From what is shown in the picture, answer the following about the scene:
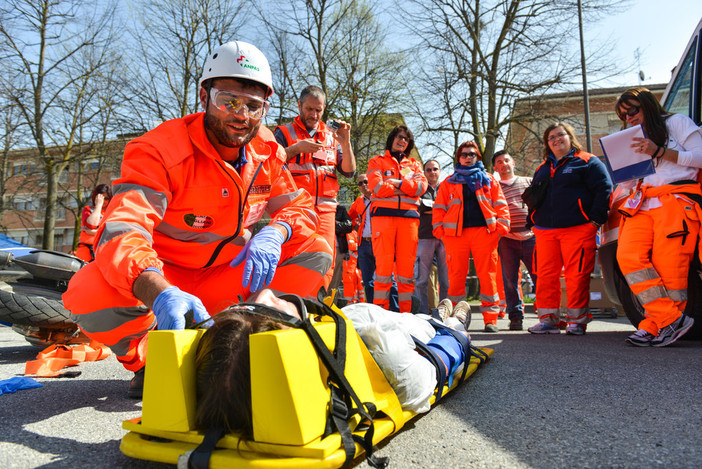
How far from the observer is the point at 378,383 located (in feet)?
5.63

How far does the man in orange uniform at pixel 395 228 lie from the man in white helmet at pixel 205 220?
2.96 metres

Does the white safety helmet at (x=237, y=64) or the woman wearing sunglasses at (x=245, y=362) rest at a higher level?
the white safety helmet at (x=237, y=64)

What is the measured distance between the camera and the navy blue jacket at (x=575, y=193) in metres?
4.70

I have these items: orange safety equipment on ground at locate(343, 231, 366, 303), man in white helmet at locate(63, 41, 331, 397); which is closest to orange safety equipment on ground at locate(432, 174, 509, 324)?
man in white helmet at locate(63, 41, 331, 397)

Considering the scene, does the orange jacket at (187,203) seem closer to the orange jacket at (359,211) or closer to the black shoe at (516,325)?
the black shoe at (516,325)

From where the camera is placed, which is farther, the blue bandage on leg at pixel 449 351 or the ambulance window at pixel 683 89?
the ambulance window at pixel 683 89

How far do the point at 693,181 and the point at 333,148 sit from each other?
3.03m

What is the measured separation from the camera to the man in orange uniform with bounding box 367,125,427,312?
19.1 feet

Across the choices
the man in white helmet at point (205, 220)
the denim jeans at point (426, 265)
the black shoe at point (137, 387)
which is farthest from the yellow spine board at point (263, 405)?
the denim jeans at point (426, 265)

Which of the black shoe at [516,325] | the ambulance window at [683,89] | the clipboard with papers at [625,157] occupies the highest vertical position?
the ambulance window at [683,89]

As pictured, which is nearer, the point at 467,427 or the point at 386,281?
the point at 467,427

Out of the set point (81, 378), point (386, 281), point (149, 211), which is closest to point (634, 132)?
point (386, 281)

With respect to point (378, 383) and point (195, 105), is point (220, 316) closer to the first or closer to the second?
point (378, 383)

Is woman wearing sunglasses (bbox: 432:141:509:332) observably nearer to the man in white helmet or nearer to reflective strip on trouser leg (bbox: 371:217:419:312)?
reflective strip on trouser leg (bbox: 371:217:419:312)
